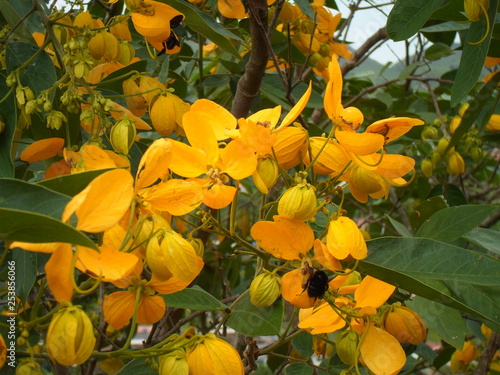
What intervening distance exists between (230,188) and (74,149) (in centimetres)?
31

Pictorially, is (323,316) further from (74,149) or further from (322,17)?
(322,17)

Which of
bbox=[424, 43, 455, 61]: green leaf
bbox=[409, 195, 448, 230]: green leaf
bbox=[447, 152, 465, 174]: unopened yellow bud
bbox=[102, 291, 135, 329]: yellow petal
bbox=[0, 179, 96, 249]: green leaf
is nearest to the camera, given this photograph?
bbox=[0, 179, 96, 249]: green leaf

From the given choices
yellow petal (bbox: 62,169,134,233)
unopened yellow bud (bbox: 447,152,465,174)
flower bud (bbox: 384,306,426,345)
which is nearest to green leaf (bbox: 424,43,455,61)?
unopened yellow bud (bbox: 447,152,465,174)

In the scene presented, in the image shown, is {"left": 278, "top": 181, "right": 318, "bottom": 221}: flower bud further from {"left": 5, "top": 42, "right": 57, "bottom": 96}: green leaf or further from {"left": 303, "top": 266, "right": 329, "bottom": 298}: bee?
{"left": 5, "top": 42, "right": 57, "bottom": 96}: green leaf

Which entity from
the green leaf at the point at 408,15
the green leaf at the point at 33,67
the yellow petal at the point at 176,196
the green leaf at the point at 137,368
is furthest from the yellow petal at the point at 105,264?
the green leaf at the point at 408,15

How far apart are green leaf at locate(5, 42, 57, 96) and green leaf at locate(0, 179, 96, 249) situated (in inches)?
17.7

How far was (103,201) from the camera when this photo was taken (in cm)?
58

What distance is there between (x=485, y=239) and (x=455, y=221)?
0.39 ft

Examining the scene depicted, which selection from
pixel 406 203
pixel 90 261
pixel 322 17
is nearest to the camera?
pixel 90 261

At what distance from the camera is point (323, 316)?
873 millimetres

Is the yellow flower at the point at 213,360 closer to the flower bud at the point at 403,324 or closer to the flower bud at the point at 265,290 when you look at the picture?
the flower bud at the point at 265,290

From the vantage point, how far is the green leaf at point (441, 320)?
0.96 m

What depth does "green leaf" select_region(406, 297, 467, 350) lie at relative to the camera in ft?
3.15

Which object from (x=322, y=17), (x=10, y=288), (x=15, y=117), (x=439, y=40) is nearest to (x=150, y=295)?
(x=10, y=288)
